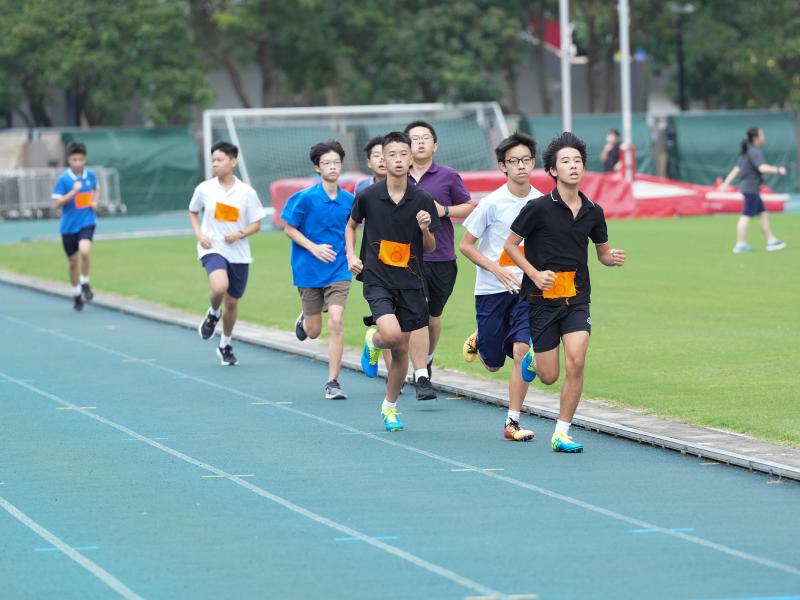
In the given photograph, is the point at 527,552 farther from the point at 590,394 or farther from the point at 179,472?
the point at 590,394

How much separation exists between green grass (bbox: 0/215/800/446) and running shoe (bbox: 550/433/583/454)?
1146mm

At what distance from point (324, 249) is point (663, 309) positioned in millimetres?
6512

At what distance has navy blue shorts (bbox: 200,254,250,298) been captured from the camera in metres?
14.8

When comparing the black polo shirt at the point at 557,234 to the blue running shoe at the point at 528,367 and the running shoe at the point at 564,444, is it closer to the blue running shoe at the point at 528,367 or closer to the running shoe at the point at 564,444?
the blue running shoe at the point at 528,367

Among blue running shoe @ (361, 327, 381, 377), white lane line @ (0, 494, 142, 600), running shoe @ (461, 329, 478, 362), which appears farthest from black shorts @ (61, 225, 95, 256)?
white lane line @ (0, 494, 142, 600)

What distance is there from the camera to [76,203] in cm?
2070

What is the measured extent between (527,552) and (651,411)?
411 centimetres

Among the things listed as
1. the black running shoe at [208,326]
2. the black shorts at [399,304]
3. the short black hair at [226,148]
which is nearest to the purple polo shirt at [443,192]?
the black shorts at [399,304]

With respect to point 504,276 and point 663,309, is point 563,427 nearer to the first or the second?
point 504,276

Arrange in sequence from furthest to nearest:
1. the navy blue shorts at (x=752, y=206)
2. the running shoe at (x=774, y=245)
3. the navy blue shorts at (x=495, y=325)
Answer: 1. the running shoe at (x=774, y=245)
2. the navy blue shorts at (x=752, y=206)
3. the navy blue shorts at (x=495, y=325)

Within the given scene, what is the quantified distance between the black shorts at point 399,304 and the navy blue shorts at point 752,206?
15.7m

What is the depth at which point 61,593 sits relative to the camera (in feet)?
21.6

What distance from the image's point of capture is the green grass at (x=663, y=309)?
38.4 feet

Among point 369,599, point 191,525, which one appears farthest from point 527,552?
point 191,525
